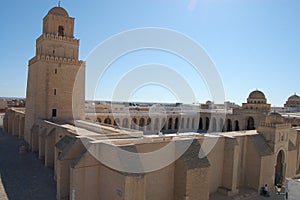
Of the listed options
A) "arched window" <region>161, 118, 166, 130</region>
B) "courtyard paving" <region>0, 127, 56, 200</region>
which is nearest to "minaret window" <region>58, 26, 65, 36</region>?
"courtyard paving" <region>0, 127, 56, 200</region>

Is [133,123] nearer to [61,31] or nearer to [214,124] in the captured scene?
[214,124]

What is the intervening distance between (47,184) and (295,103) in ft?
136

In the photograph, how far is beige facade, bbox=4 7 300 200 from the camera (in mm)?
10430

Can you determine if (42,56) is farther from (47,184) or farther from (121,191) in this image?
(121,191)

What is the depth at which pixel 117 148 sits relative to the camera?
32.7ft

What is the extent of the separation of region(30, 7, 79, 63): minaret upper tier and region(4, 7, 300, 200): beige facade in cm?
7

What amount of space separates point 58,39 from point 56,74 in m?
2.86

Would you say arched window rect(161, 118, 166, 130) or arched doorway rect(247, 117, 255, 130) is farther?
arched window rect(161, 118, 166, 130)

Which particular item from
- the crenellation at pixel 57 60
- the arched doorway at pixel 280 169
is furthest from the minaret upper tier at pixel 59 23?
the arched doorway at pixel 280 169

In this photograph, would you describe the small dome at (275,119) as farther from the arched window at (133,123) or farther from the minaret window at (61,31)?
the arched window at (133,123)

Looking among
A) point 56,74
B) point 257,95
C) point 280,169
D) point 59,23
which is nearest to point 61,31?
point 59,23

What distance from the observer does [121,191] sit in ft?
30.8

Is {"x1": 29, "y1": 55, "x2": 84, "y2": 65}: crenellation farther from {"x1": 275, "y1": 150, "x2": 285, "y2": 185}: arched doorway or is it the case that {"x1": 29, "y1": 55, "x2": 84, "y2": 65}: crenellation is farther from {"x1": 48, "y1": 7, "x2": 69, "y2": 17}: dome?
{"x1": 275, "y1": 150, "x2": 285, "y2": 185}: arched doorway

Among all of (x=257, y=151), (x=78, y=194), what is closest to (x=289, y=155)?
(x=257, y=151)
